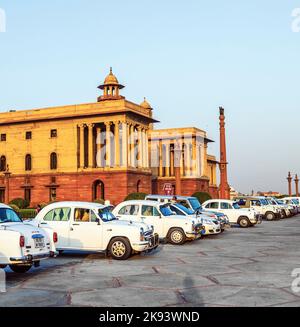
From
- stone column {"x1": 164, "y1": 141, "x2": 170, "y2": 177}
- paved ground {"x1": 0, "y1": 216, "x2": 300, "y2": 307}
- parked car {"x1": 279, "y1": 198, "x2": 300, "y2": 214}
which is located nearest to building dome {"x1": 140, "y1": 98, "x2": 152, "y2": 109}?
stone column {"x1": 164, "y1": 141, "x2": 170, "y2": 177}

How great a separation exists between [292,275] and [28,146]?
173 ft

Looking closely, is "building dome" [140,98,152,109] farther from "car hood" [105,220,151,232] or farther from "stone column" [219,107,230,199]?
"car hood" [105,220,151,232]

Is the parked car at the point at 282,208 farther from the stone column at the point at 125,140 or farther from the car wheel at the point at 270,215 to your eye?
the stone column at the point at 125,140

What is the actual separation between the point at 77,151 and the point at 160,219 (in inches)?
1594

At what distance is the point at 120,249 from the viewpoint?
562 inches

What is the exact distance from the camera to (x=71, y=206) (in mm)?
15094

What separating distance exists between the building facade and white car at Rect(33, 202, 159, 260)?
3948 centimetres

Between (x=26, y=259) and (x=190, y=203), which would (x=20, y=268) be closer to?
(x=26, y=259)

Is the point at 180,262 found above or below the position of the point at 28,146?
below

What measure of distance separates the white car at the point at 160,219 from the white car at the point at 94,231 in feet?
9.89

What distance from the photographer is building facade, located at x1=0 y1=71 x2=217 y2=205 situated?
183 feet
